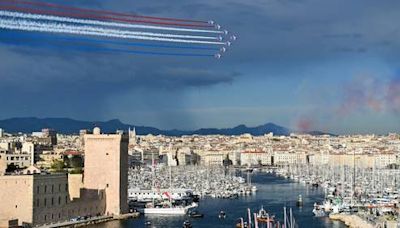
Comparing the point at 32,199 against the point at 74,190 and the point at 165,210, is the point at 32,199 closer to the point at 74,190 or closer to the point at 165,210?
the point at 74,190

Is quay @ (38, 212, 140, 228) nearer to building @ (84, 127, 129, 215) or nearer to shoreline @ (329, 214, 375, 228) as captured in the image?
building @ (84, 127, 129, 215)

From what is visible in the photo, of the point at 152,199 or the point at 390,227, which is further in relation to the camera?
the point at 152,199

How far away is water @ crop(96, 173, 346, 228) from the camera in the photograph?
24328 millimetres

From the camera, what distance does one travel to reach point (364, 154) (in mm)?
72062

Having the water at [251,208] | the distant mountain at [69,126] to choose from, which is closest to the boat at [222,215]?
the water at [251,208]

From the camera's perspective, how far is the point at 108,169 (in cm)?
2564

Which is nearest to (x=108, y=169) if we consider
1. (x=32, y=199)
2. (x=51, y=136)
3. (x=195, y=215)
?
(x=195, y=215)

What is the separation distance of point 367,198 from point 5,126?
423 ft

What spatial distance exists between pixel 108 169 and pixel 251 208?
7055 millimetres

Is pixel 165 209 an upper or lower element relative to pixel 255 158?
lower

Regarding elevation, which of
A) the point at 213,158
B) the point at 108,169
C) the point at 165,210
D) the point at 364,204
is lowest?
the point at 165,210

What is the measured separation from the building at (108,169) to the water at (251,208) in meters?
0.99

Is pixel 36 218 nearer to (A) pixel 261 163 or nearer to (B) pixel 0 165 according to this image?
(B) pixel 0 165

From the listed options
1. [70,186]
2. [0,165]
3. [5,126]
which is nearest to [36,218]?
[70,186]
